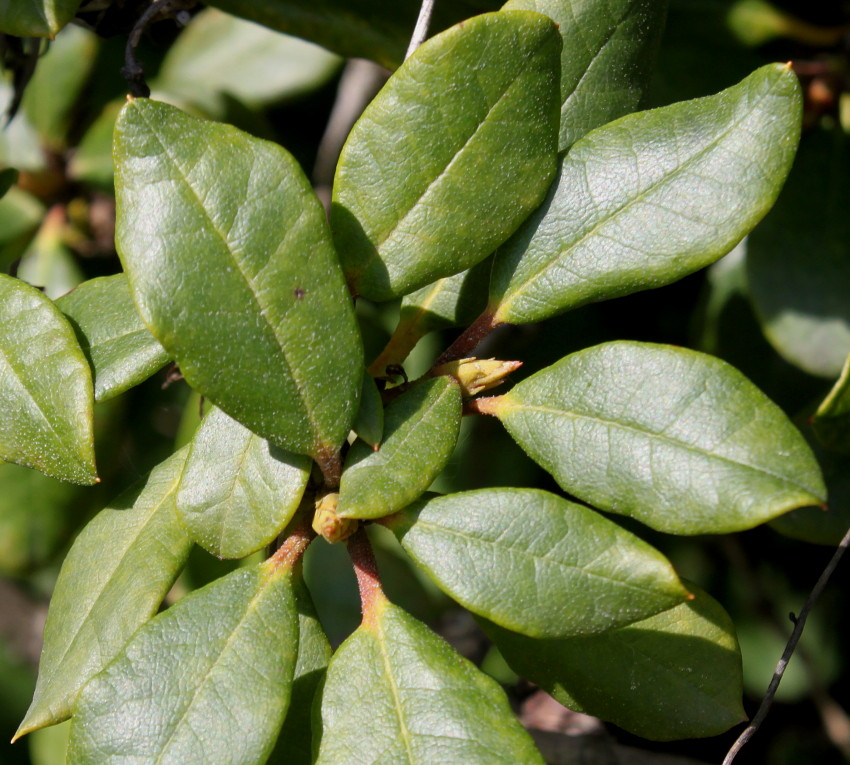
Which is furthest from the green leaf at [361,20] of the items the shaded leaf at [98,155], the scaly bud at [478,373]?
the scaly bud at [478,373]

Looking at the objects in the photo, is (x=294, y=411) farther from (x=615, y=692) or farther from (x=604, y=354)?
(x=615, y=692)

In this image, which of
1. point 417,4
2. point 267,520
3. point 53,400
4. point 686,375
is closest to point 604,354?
point 686,375

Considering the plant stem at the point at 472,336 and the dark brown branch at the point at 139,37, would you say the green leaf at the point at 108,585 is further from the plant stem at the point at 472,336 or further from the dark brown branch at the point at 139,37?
the dark brown branch at the point at 139,37

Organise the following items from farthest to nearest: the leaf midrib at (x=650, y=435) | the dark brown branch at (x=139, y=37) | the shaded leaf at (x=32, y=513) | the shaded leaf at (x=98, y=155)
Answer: the shaded leaf at (x=98, y=155) → the shaded leaf at (x=32, y=513) → the dark brown branch at (x=139, y=37) → the leaf midrib at (x=650, y=435)

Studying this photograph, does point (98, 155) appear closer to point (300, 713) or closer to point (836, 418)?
point (300, 713)

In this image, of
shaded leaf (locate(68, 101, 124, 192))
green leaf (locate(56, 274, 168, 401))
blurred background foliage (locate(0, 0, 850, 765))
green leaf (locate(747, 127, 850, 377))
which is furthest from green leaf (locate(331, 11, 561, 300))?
shaded leaf (locate(68, 101, 124, 192))

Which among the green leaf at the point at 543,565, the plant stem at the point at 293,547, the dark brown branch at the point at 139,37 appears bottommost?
the plant stem at the point at 293,547

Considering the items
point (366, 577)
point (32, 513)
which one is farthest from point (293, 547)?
point (32, 513)
